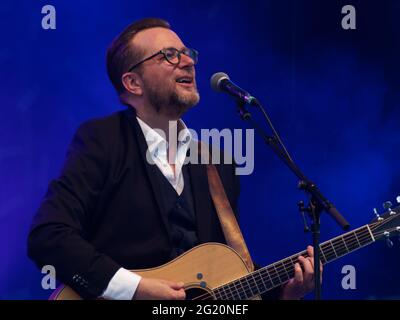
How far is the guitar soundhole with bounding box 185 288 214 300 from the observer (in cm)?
303

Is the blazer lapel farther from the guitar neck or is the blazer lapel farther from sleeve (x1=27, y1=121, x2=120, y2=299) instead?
the guitar neck

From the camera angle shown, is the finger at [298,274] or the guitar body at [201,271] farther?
the finger at [298,274]

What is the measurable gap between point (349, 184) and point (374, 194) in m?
0.16

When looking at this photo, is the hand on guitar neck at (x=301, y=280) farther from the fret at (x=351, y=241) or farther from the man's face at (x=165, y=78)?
the man's face at (x=165, y=78)

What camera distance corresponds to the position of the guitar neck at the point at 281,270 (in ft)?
10.2

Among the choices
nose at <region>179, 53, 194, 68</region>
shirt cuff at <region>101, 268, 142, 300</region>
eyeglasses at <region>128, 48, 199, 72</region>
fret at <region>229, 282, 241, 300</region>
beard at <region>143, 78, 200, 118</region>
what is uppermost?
eyeglasses at <region>128, 48, 199, 72</region>

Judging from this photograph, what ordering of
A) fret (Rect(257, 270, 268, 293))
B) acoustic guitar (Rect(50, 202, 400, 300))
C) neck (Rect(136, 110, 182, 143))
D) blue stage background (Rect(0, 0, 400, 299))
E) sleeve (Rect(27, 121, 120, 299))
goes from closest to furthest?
sleeve (Rect(27, 121, 120, 299))
acoustic guitar (Rect(50, 202, 400, 300))
fret (Rect(257, 270, 268, 293))
neck (Rect(136, 110, 182, 143))
blue stage background (Rect(0, 0, 400, 299))

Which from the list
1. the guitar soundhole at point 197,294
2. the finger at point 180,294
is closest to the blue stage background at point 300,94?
the guitar soundhole at point 197,294

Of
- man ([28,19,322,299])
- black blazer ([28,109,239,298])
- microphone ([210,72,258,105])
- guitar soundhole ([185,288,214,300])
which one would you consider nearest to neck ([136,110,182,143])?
man ([28,19,322,299])

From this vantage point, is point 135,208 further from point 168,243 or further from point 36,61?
point 36,61

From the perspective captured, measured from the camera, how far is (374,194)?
167 inches

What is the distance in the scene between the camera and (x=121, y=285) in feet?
9.54

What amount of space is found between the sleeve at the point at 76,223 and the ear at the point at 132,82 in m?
0.36

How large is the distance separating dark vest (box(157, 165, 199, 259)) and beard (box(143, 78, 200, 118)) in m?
0.32
